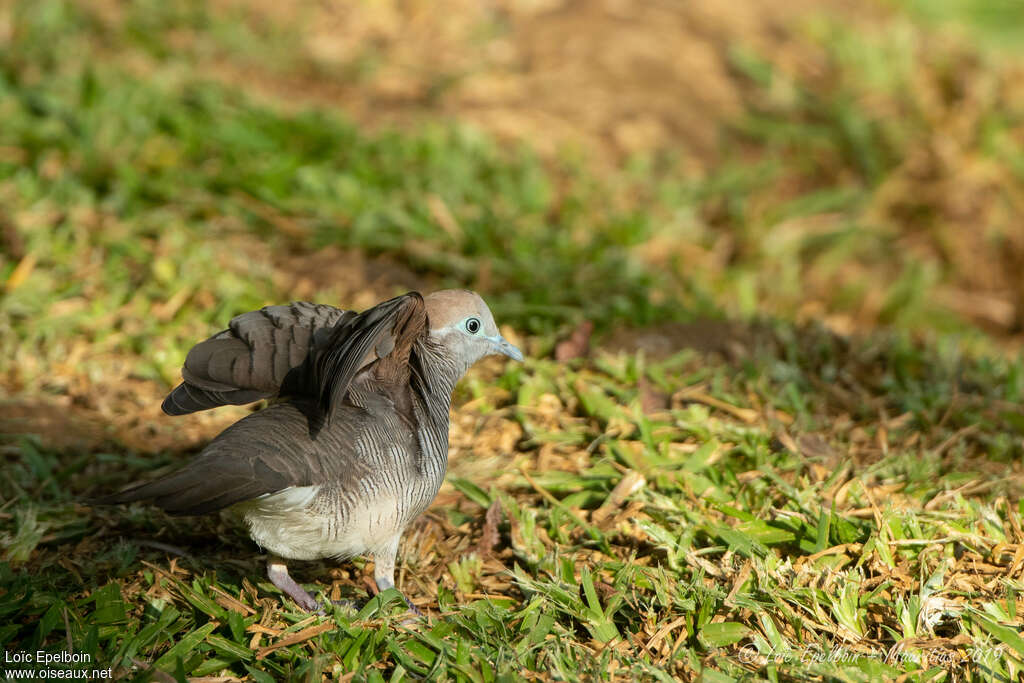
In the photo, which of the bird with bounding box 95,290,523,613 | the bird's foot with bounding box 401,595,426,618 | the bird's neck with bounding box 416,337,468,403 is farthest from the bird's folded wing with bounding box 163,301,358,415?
the bird's foot with bounding box 401,595,426,618

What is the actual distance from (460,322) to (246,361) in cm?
68

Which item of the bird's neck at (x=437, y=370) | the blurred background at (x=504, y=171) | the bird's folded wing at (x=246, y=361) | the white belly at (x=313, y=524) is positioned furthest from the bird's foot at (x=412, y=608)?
the blurred background at (x=504, y=171)

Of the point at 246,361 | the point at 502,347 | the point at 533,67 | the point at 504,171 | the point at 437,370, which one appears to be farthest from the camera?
the point at 533,67

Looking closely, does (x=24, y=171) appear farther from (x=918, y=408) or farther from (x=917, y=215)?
(x=917, y=215)

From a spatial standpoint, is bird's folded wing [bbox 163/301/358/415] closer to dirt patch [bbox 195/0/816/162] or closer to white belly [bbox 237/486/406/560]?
white belly [bbox 237/486/406/560]

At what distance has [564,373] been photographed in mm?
4320

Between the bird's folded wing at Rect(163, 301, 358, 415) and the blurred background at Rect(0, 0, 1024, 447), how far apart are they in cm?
100

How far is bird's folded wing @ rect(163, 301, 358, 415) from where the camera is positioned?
3084 mm

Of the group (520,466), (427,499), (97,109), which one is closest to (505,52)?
(97,109)

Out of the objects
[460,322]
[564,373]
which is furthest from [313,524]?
[564,373]

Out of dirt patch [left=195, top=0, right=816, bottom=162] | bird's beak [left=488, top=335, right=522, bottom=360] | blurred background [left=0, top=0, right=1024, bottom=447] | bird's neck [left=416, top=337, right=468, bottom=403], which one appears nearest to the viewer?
bird's neck [left=416, top=337, right=468, bottom=403]

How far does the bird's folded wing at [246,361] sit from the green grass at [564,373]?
1.88 feet

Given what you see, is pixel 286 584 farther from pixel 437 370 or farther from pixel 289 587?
pixel 437 370

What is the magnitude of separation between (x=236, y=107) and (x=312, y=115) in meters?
0.47
